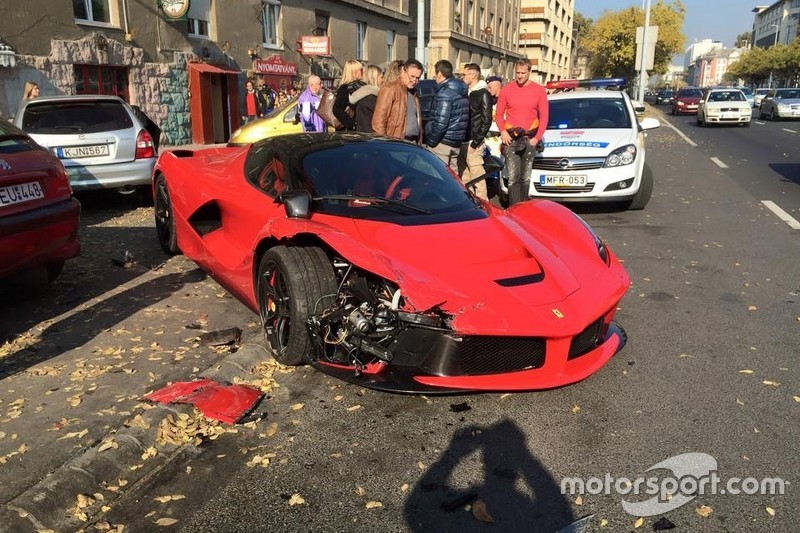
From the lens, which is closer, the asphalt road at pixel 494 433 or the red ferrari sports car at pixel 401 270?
the asphalt road at pixel 494 433

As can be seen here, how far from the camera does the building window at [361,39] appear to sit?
27.1 metres

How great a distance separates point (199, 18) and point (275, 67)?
3504mm

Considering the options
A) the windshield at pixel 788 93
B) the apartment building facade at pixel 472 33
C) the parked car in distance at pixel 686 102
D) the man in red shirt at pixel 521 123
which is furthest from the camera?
the parked car in distance at pixel 686 102

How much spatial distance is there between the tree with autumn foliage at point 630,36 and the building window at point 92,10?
2023 inches

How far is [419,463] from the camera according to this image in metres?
2.89

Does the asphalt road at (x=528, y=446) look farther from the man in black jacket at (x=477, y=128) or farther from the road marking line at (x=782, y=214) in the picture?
the man in black jacket at (x=477, y=128)

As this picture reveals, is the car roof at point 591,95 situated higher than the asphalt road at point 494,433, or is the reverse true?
the car roof at point 591,95

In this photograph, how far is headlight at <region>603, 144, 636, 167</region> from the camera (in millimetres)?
8297

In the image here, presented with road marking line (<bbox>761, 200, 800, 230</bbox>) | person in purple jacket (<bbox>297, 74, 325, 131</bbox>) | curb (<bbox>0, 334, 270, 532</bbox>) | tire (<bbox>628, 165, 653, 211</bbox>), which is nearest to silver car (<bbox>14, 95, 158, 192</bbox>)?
person in purple jacket (<bbox>297, 74, 325, 131</bbox>)

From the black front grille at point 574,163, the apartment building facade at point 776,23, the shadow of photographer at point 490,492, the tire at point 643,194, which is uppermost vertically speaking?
the apartment building facade at point 776,23

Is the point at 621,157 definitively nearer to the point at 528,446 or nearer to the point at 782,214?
the point at 782,214

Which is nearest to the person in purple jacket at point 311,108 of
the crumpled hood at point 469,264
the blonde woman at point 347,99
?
the blonde woman at point 347,99

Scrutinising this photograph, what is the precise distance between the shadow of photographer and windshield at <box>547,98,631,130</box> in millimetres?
6999

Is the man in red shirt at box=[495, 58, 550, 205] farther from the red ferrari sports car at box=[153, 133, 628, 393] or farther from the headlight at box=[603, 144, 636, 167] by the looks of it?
the red ferrari sports car at box=[153, 133, 628, 393]
